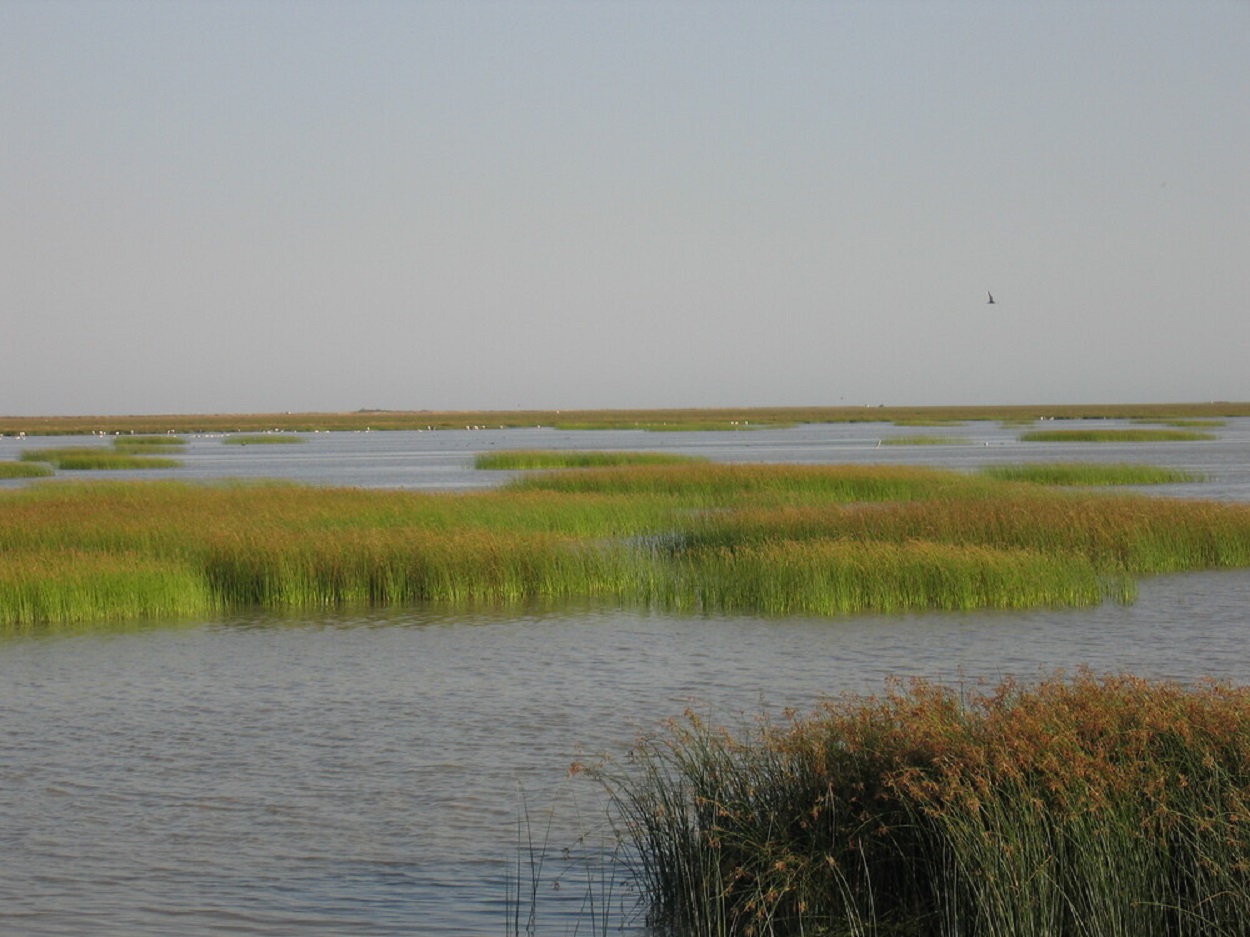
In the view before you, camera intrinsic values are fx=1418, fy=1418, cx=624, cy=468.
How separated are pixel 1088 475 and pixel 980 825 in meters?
33.5

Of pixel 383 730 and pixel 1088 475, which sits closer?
pixel 383 730

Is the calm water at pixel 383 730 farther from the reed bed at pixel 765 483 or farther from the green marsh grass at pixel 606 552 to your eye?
the reed bed at pixel 765 483

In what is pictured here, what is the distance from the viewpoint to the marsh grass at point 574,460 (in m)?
51.0

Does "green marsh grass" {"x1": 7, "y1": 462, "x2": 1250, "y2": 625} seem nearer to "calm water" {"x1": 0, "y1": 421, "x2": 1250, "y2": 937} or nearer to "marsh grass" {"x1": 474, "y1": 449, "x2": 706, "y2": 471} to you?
"calm water" {"x1": 0, "y1": 421, "x2": 1250, "y2": 937}

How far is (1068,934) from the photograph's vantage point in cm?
609

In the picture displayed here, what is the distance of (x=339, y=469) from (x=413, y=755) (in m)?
47.3

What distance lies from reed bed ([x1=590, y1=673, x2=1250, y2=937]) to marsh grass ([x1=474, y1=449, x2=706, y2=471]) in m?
41.3

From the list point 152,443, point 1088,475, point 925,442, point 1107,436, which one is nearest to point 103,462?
point 152,443

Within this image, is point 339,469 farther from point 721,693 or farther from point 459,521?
point 721,693

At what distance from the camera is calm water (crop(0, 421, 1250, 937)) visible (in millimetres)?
8234

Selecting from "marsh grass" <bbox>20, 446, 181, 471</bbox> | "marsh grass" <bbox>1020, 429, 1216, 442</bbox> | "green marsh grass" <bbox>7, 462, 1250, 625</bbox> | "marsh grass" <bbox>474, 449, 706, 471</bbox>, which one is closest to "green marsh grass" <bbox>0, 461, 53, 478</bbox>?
"marsh grass" <bbox>20, 446, 181, 471</bbox>

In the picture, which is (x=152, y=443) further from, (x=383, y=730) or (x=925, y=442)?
(x=383, y=730)

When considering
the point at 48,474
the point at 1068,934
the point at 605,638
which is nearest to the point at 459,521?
the point at 605,638

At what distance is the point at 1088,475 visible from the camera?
37.6 meters
